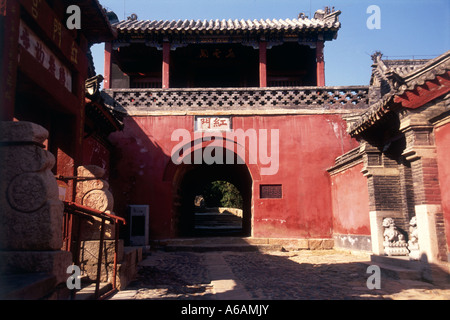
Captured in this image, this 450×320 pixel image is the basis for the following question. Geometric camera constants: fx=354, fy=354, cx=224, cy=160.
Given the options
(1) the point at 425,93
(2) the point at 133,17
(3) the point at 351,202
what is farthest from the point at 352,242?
(2) the point at 133,17

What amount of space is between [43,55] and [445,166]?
5.60 metres

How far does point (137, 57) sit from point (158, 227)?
21.2 feet

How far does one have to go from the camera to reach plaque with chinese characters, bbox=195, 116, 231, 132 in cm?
1078

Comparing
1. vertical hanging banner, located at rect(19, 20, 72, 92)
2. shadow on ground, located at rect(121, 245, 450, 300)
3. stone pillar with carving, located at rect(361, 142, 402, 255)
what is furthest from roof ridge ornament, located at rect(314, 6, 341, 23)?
vertical hanging banner, located at rect(19, 20, 72, 92)

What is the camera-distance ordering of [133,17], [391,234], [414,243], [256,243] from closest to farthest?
1. [414,243]
2. [391,234]
3. [256,243]
4. [133,17]

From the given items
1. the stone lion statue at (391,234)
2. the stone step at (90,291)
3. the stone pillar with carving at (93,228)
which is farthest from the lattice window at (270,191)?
the stone step at (90,291)

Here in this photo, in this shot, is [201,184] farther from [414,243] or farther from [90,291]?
[90,291]

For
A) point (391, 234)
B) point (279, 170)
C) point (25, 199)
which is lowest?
point (391, 234)

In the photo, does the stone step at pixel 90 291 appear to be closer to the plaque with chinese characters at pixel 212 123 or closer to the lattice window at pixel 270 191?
the lattice window at pixel 270 191

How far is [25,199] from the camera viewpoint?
110 inches

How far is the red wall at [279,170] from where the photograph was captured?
34.0 ft

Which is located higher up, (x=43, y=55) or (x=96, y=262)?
(x=43, y=55)

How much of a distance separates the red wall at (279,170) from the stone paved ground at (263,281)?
194 cm
